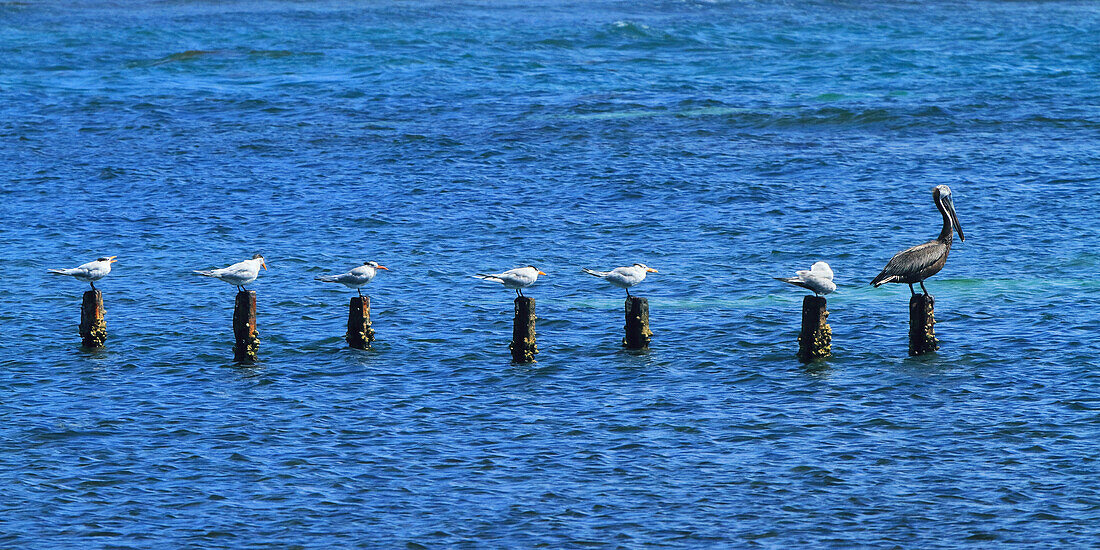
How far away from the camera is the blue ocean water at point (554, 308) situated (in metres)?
14.8

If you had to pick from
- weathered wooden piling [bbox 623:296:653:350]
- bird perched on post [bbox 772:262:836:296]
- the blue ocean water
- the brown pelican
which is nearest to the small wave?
the blue ocean water

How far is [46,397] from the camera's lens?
1836cm

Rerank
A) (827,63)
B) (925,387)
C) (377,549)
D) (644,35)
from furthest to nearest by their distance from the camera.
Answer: (644,35)
(827,63)
(925,387)
(377,549)

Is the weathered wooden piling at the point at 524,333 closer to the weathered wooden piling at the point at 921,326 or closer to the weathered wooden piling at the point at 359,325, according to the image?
the weathered wooden piling at the point at 359,325

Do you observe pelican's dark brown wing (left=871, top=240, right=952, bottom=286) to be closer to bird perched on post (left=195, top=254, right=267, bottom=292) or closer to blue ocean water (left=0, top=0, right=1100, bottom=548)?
blue ocean water (left=0, top=0, right=1100, bottom=548)

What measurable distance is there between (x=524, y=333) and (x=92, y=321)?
260 inches

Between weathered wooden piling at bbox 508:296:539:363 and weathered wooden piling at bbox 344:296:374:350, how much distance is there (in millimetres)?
2233

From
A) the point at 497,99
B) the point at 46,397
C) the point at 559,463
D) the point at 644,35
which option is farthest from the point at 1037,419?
the point at 644,35

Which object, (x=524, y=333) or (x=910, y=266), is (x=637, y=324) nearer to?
(x=524, y=333)

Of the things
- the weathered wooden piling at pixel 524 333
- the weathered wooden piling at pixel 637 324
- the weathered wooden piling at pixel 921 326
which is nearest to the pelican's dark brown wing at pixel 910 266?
the weathered wooden piling at pixel 921 326

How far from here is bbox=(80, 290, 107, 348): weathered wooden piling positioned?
66.4 ft

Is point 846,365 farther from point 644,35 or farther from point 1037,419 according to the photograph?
point 644,35

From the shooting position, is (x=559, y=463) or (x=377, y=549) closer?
(x=377, y=549)

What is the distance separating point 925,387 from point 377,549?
8.73m
